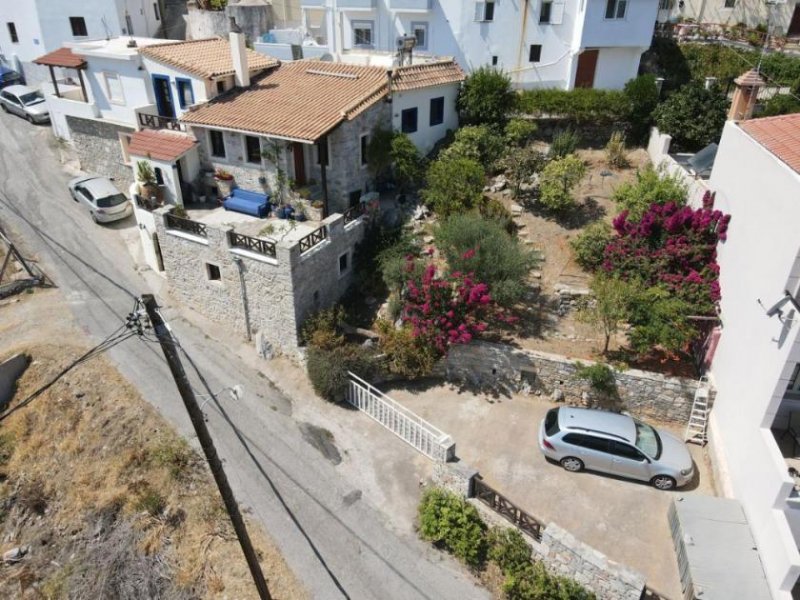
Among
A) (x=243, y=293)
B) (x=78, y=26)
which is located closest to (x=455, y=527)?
(x=243, y=293)

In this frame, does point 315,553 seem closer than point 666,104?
Yes

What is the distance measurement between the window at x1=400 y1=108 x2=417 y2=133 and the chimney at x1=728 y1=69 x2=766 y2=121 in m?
12.3

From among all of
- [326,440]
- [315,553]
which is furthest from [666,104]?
[315,553]

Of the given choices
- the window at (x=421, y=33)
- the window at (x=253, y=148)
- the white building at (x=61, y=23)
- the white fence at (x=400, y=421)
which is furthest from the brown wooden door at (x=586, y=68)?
the white building at (x=61, y=23)

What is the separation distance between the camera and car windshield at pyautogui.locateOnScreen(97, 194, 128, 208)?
2648 centimetres

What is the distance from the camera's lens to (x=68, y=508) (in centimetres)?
1764

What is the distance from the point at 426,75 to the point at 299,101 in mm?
6058

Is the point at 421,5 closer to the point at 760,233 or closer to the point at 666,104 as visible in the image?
the point at 666,104

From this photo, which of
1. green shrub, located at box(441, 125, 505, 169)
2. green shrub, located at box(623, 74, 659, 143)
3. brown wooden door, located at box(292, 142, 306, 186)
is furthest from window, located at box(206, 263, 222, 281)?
green shrub, located at box(623, 74, 659, 143)

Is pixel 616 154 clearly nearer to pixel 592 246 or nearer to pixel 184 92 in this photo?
pixel 592 246

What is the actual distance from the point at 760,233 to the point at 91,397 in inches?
849

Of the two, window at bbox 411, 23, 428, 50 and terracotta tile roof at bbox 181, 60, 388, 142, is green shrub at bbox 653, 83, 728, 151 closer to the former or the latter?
window at bbox 411, 23, 428, 50

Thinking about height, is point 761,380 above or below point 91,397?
above

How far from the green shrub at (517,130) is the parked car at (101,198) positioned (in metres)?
18.6
